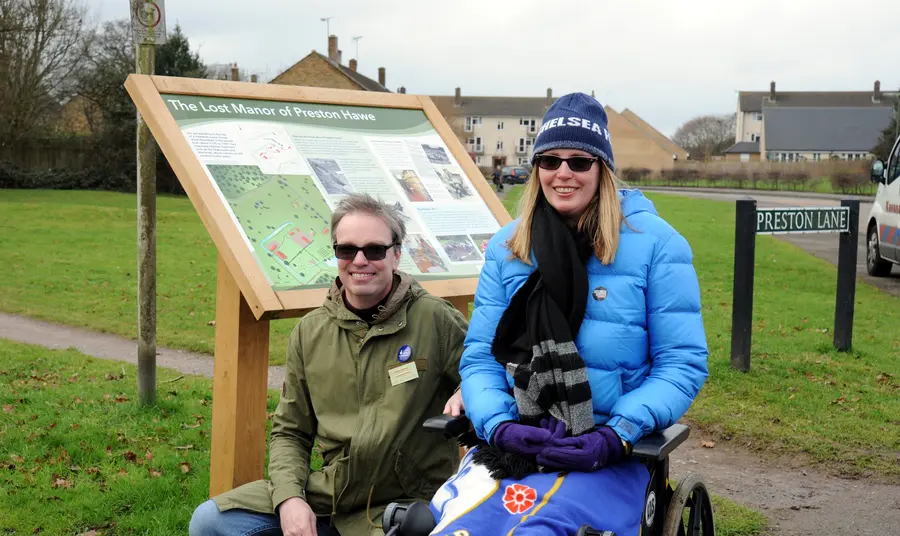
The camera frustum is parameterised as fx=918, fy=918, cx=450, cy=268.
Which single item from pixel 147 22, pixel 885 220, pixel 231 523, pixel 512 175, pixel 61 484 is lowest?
pixel 61 484

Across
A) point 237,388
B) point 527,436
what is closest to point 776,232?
point 237,388

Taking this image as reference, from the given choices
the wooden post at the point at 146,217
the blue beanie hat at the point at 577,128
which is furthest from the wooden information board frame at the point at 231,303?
the wooden post at the point at 146,217

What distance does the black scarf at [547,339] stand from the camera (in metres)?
2.80

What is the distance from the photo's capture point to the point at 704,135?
108750 millimetres

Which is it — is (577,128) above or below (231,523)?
above

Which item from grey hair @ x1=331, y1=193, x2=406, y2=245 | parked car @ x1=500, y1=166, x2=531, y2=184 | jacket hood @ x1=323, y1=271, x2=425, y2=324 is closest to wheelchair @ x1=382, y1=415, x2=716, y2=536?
jacket hood @ x1=323, y1=271, x2=425, y2=324

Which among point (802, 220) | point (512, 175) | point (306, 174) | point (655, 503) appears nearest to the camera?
point (655, 503)

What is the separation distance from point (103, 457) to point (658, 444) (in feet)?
12.2

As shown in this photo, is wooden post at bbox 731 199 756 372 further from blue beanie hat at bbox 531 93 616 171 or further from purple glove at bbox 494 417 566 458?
purple glove at bbox 494 417 566 458

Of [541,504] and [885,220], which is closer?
[541,504]

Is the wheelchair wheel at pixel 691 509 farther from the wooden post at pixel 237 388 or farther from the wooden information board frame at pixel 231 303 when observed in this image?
the wooden post at pixel 237 388

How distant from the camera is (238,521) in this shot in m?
3.10

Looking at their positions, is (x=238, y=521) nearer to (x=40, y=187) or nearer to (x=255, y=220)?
(x=255, y=220)

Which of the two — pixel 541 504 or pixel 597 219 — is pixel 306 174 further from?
pixel 541 504
